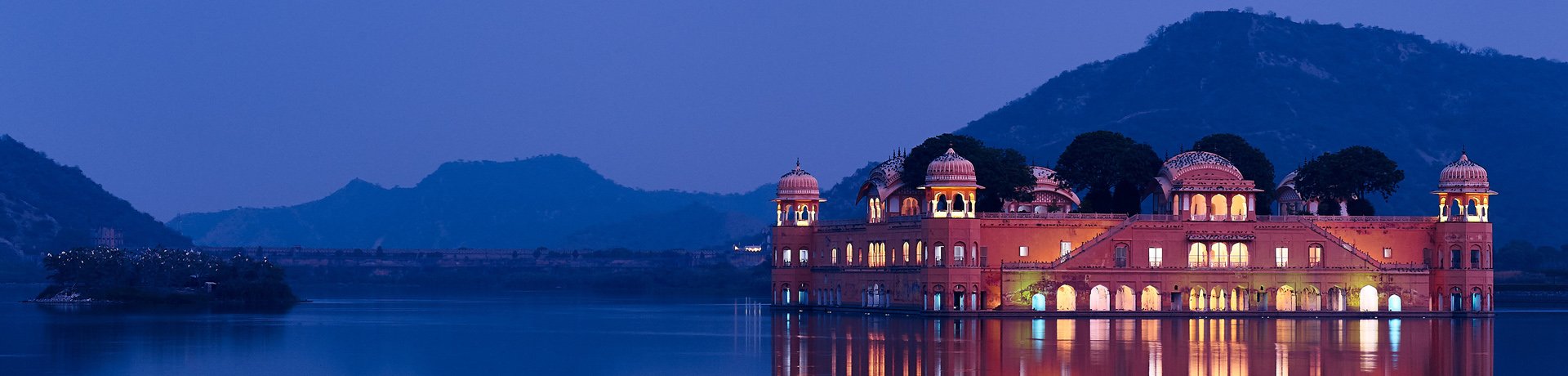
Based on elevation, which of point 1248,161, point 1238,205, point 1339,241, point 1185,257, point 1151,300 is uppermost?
point 1248,161

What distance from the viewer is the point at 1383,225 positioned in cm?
8344

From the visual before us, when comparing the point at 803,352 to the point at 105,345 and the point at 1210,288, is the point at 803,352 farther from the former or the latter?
the point at 1210,288

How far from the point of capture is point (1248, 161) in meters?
93.3

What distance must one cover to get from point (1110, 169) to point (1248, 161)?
777 centimetres

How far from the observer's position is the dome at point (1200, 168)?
79.6m

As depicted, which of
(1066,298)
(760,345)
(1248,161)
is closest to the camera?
(760,345)

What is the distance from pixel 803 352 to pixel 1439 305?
38049 mm

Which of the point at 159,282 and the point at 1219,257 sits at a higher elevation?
the point at 1219,257

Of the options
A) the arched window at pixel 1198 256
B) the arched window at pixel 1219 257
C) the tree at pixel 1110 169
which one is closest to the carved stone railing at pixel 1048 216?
the arched window at pixel 1198 256

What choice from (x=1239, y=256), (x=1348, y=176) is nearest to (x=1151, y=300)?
(x=1239, y=256)

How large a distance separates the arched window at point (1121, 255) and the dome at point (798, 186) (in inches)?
759

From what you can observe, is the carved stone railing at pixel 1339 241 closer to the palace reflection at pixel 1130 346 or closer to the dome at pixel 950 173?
the palace reflection at pixel 1130 346

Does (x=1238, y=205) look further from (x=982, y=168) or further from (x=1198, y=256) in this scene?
(x=982, y=168)

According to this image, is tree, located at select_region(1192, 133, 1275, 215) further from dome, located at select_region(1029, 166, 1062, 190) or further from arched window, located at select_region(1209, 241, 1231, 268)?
arched window, located at select_region(1209, 241, 1231, 268)
